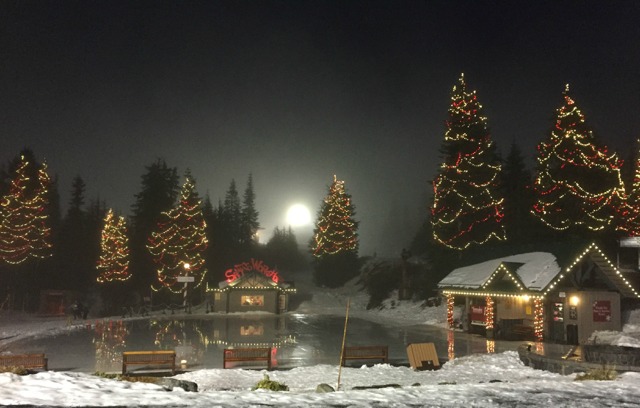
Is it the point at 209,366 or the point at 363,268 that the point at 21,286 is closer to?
the point at 363,268

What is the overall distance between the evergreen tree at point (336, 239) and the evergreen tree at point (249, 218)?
2703 cm

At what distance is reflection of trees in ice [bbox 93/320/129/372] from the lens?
2069 centimetres

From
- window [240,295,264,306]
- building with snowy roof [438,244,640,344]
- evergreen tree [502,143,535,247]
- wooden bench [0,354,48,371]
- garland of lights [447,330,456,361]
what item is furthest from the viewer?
window [240,295,264,306]

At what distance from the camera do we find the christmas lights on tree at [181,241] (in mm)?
59041

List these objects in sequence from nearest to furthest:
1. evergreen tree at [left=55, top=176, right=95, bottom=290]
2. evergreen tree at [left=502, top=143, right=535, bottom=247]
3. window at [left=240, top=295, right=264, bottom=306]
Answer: evergreen tree at [left=502, top=143, right=535, bottom=247] < window at [left=240, top=295, right=264, bottom=306] < evergreen tree at [left=55, top=176, right=95, bottom=290]

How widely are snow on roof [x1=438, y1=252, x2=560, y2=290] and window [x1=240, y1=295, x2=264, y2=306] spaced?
76.7 ft

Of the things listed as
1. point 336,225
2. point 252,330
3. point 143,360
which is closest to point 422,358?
point 143,360

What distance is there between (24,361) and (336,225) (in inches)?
2320

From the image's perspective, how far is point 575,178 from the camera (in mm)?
38438

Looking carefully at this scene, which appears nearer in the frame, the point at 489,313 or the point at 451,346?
the point at 451,346

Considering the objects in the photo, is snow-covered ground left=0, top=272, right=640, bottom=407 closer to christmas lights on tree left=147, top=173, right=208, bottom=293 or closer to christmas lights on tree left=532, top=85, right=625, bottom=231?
christmas lights on tree left=532, top=85, right=625, bottom=231

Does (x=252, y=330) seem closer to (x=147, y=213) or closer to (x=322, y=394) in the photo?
(x=322, y=394)

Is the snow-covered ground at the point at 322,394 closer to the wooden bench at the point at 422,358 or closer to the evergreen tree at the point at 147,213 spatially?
the wooden bench at the point at 422,358

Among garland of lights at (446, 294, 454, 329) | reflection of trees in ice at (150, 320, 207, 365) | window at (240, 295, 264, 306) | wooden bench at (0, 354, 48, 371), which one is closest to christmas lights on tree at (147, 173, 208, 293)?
window at (240, 295, 264, 306)
